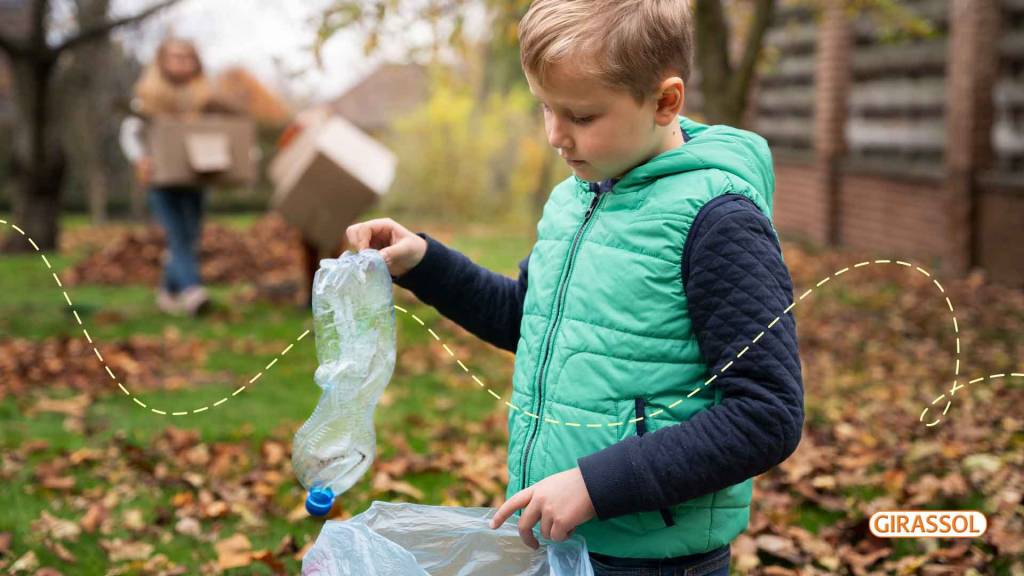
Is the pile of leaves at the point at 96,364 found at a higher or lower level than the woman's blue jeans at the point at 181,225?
lower

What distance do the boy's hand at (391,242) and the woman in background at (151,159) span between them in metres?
5.93

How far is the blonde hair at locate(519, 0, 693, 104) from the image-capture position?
159cm

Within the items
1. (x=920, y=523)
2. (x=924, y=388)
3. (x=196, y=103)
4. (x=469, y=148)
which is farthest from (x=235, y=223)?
(x=920, y=523)

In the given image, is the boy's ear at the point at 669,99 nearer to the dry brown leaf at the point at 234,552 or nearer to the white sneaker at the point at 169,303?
the dry brown leaf at the point at 234,552

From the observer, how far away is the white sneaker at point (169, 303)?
25.8 ft

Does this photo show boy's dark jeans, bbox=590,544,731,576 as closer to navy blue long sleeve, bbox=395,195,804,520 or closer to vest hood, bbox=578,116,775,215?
navy blue long sleeve, bbox=395,195,804,520

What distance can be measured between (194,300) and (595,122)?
21.4 feet

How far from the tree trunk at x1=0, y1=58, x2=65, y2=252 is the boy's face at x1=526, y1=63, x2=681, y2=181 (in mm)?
9920

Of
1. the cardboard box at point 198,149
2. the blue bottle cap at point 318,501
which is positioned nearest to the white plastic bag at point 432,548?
the blue bottle cap at point 318,501

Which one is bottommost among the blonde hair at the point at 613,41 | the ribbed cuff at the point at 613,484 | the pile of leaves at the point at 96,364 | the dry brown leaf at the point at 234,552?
the pile of leaves at the point at 96,364

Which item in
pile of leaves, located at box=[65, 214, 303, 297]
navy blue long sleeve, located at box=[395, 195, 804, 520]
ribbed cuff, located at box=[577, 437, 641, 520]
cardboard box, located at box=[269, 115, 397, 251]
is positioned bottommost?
pile of leaves, located at box=[65, 214, 303, 297]

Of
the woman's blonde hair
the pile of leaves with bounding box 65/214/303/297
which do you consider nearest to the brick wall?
the woman's blonde hair

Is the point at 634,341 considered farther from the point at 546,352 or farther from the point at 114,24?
the point at 114,24

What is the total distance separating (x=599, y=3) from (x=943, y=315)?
6.37 m
